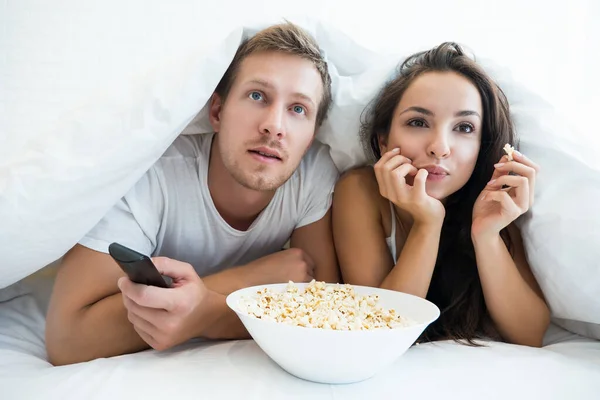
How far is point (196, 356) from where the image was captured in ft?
2.75

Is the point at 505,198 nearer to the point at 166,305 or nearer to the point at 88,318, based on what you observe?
the point at 166,305

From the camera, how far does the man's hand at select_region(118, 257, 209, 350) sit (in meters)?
0.79

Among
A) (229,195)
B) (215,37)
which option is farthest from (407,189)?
(215,37)

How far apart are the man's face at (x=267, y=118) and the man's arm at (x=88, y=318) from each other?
31 cm

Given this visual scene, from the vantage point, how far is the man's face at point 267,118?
103 centimetres

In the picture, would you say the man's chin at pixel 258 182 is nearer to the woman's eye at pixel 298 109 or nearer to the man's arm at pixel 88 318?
the woman's eye at pixel 298 109

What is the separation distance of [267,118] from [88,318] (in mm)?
473

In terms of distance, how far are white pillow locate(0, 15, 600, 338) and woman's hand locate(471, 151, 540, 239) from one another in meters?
0.07

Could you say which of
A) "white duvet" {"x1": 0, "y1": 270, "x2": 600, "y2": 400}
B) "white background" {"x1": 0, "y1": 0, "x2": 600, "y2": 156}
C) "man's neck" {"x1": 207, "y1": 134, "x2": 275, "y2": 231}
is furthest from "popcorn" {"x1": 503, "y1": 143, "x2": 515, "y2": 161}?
"man's neck" {"x1": 207, "y1": 134, "x2": 275, "y2": 231}

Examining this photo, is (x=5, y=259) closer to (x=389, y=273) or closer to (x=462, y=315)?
(x=389, y=273)

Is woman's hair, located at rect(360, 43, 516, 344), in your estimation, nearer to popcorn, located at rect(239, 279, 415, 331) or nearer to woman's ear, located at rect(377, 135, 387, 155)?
woman's ear, located at rect(377, 135, 387, 155)

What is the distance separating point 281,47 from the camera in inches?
42.1

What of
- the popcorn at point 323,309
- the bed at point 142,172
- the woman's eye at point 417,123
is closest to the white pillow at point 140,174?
the bed at point 142,172

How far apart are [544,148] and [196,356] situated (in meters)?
0.77
